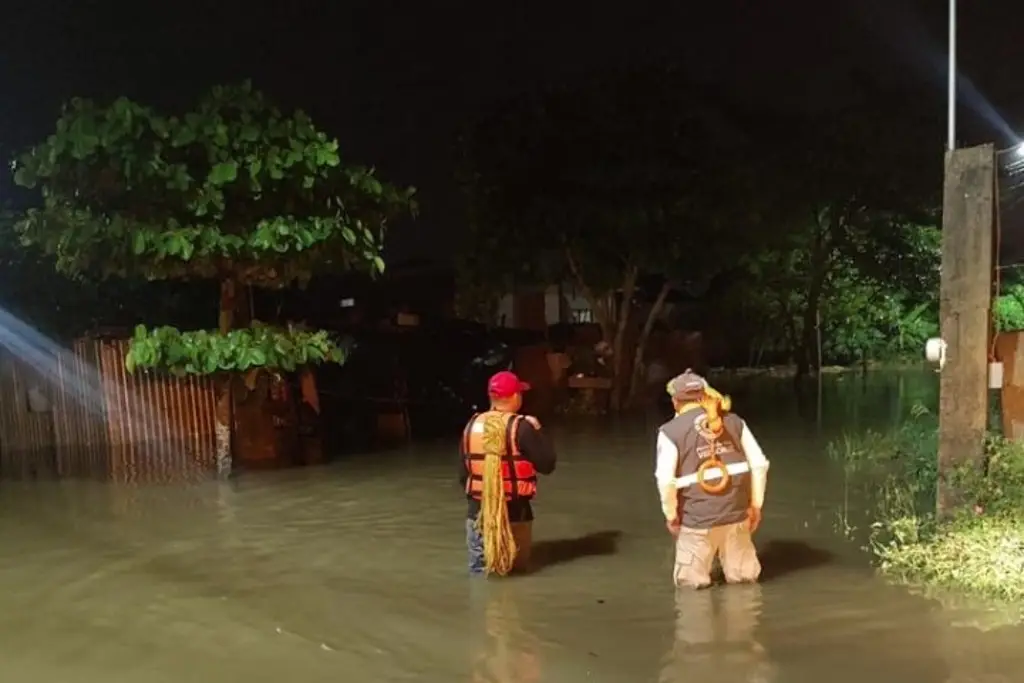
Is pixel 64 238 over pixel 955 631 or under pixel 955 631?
over

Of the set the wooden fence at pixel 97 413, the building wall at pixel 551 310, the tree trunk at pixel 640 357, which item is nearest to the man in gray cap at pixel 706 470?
the wooden fence at pixel 97 413

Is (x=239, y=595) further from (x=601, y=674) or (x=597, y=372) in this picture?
(x=597, y=372)

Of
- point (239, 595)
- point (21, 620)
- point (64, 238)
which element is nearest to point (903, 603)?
point (239, 595)

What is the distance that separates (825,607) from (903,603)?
0.50 metres

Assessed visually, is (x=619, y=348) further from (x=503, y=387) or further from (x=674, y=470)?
(x=674, y=470)

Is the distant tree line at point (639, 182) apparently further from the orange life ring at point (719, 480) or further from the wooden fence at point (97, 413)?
the orange life ring at point (719, 480)

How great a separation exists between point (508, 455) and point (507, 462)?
50 mm

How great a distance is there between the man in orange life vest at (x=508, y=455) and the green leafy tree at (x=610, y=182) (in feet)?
36.5

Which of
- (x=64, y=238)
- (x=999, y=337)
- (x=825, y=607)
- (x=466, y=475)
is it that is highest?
(x=64, y=238)

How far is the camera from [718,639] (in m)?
6.47

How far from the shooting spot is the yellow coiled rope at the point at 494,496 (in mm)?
7555

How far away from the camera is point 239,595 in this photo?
25.5ft

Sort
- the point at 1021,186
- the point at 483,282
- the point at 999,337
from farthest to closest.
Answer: the point at 483,282, the point at 1021,186, the point at 999,337

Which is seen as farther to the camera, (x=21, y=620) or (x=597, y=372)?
(x=597, y=372)
